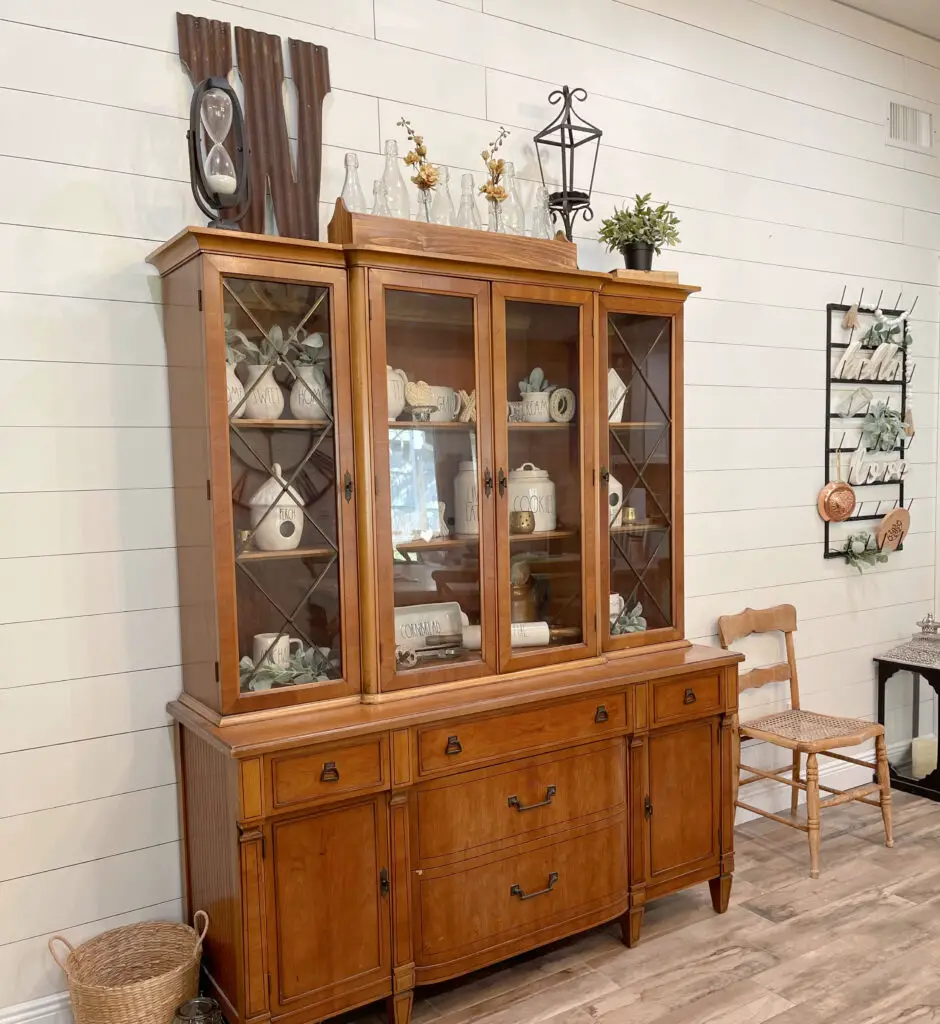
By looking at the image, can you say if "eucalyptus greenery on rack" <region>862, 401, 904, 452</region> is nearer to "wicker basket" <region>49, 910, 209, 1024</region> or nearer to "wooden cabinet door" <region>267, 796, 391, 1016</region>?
"wooden cabinet door" <region>267, 796, 391, 1016</region>

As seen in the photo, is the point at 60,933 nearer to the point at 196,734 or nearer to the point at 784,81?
the point at 196,734

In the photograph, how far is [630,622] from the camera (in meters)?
2.84

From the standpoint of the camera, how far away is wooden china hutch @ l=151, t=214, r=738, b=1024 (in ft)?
6.87

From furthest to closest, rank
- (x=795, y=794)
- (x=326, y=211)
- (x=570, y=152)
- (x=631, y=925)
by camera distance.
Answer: (x=795, y=794) < (x=570, y=152) < (x=631, y=925) < (x=326, y=211)

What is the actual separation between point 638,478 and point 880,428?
168cm

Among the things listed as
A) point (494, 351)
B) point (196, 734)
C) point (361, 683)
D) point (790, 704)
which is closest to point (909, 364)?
point (790, 704)

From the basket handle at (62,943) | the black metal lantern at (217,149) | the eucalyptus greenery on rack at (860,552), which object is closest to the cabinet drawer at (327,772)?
the basket handle at (62,943)

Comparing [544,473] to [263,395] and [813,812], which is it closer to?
[263,395]

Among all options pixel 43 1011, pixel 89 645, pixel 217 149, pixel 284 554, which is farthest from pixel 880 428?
pixel 43 1011

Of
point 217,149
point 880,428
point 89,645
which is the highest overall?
point 217,149

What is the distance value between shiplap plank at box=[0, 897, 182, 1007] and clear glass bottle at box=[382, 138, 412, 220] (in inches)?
78.6

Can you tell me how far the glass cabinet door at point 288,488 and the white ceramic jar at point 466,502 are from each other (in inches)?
12.6

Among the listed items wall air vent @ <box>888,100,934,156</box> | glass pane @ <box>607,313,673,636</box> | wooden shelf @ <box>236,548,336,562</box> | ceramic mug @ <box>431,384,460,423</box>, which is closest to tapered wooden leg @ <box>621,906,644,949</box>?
glass pane @ <box>607,313,673,636</box>

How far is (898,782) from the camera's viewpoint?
394cm
